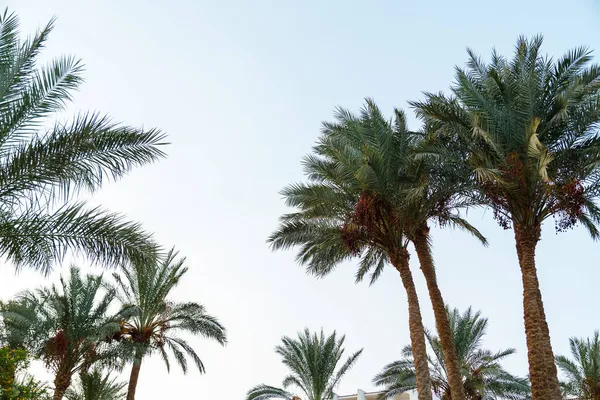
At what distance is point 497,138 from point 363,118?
12.4ft

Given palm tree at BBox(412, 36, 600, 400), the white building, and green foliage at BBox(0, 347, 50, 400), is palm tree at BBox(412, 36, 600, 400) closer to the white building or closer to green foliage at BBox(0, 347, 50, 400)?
green foliage at BBox(0, 347, 50, 400)

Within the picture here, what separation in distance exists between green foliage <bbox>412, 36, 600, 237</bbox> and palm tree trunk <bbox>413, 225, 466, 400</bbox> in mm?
2978

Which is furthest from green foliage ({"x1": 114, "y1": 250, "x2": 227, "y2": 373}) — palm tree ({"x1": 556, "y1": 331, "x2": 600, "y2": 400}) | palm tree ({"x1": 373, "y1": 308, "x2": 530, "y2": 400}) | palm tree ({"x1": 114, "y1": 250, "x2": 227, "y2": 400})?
palm tree ({"x1": 556, "y1": 331, "x2": 600, "y2": 400})

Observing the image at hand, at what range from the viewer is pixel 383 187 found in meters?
15.5

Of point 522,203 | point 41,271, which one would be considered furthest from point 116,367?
point 522,203

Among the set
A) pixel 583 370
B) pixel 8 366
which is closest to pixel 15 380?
pixel 8 366

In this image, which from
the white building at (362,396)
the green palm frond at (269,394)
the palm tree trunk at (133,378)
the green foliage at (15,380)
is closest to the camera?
the green foliage at (15,380)

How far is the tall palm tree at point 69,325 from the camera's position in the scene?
2112cm

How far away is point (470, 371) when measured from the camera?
25938 mm

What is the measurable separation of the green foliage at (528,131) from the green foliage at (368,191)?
3.34 feet

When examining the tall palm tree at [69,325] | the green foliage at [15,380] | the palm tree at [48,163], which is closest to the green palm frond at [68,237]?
the palm tree at [48,163]

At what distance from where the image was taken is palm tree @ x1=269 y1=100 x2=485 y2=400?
1552 centimetres

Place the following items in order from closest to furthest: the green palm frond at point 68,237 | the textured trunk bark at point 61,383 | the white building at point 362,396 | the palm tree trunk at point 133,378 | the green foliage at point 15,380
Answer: the green palm frond at point 68,237
the green foliage at point 15,380
the textured trunk bark at point 61,383
the palm tree trunk at point 133,378
the white building at point 362,396

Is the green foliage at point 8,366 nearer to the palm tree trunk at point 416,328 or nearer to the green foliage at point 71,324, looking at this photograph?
the green foliage at point 71,324
